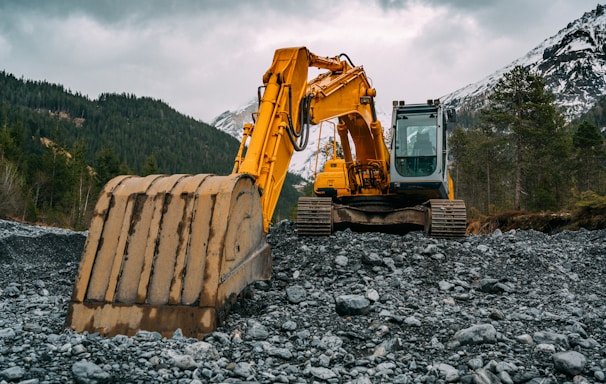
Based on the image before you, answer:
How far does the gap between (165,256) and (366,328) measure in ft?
5.73

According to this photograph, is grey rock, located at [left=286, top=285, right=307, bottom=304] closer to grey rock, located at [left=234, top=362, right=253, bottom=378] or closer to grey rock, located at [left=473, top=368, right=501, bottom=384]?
grey rock, located at [left=234, top=362, right=253, bottom=378]

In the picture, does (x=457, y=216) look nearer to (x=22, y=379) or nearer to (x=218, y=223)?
(x=218, y=223)

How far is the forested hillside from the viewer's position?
47.8m

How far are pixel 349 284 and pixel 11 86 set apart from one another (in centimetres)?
18121

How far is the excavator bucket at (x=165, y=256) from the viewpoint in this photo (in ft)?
11.7

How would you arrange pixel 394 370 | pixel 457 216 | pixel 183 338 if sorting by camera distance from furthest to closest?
pixel 457 216
pixel 183 338
pixel 394 370

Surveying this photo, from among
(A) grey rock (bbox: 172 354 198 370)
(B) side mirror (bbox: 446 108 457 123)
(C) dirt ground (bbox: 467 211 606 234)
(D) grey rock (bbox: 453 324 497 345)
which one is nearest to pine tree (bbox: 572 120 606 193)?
(C) dirt ground (bbox: 467 211 606 234)

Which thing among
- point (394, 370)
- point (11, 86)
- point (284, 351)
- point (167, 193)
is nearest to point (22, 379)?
point (284, 351)

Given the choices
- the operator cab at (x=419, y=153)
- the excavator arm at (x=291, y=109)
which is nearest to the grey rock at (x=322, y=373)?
the excavator arm at (x=291, y=109)

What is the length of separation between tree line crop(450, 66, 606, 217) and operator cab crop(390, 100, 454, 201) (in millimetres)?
8158

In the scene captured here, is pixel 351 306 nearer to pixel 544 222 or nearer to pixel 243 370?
pixel 243 370

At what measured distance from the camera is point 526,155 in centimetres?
3538

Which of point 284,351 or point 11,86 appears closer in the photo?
point 284,351

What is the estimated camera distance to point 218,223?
385 cm
